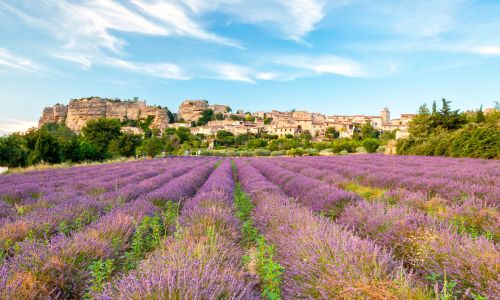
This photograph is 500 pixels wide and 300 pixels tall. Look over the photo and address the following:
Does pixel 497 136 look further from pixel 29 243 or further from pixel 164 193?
pixel 29 243

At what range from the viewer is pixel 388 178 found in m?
8.03

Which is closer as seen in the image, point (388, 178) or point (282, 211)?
point (282, 211)

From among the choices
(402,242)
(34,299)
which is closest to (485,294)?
(402,242)

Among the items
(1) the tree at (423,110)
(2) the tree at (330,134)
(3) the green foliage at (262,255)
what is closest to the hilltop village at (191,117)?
(2) the tree at (330,134)

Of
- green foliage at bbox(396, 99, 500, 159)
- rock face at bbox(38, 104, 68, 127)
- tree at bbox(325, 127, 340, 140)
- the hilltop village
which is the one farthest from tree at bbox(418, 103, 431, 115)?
rock face at bbox(38, 104, 68, 127)

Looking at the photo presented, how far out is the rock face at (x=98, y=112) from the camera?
121000 mm

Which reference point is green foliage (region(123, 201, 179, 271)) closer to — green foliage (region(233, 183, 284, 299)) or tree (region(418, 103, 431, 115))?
green foliage (region(233, 183, 284, 299))

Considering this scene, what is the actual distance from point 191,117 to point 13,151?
115 metres

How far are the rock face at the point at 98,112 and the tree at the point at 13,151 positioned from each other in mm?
95371

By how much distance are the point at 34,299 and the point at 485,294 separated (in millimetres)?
2808

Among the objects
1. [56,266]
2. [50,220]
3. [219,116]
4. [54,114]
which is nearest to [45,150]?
[50,220]

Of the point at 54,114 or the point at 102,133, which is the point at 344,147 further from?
the point at 54,114

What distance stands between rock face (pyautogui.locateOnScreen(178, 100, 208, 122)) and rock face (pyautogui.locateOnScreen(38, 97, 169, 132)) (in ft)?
45.5

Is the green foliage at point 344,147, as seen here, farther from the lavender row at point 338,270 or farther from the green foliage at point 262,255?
the lavender row at point 338,270
